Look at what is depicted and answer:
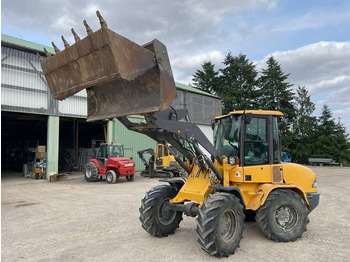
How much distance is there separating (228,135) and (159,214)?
2.11 meters

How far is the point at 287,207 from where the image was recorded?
5.68 meters

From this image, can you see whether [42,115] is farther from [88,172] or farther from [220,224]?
[220,224]

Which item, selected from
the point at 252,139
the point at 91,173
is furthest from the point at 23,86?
the point at 252,139

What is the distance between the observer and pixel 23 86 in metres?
16.8

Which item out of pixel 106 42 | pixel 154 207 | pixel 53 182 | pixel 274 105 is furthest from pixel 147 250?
pixel 274 105

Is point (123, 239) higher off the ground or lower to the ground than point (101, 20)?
lower

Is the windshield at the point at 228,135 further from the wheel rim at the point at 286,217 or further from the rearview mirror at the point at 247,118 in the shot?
the wheel rim at the point at 286,217

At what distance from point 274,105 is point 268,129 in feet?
131

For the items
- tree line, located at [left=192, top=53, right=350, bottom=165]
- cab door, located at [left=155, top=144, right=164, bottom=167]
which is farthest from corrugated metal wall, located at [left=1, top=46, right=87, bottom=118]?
tree line, located at [left=192, top=53, right=350, bottom=165]

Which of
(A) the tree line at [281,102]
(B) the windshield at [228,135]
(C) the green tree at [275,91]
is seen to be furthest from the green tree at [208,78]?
(B) the windshield at [228,135]

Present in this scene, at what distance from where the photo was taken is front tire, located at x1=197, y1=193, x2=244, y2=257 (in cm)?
457

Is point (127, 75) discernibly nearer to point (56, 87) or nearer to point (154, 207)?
point (56, 87)

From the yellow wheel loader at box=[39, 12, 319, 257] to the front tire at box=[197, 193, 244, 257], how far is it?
0.02 metres

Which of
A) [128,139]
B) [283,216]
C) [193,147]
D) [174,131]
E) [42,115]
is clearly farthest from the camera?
[128,139]
